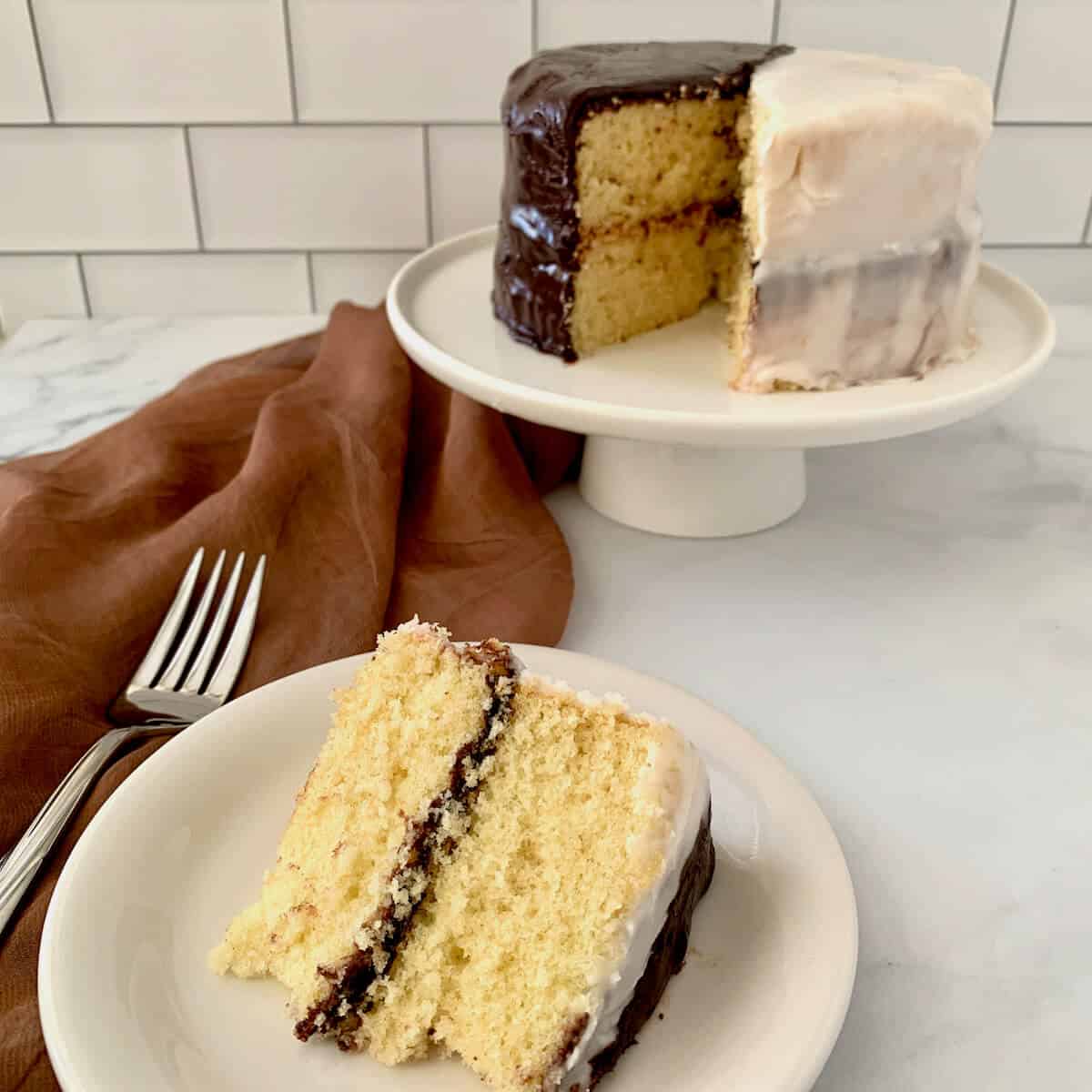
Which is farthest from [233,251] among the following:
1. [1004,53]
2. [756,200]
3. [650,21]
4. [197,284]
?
[1004,53]

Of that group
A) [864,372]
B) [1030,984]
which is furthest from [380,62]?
[1030,984]

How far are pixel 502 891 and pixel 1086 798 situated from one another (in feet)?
1.64

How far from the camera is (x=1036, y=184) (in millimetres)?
1696

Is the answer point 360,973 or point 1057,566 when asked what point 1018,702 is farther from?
point 360,973

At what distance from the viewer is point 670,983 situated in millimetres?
682

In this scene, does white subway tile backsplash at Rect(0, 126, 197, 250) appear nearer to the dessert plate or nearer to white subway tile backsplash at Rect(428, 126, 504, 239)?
white subway tile backsplash at Rect(428, 126, 504, 239)

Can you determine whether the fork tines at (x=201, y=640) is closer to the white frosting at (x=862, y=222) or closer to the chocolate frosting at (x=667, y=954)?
the chocolate frosting at (x=667, y=954)

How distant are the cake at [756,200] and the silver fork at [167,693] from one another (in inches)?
18.7

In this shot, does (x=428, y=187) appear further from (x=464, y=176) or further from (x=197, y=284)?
(x=197, y=284)

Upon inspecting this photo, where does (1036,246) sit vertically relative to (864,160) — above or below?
below

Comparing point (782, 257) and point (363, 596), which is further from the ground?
point (782, 257)

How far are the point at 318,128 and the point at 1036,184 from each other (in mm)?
1052

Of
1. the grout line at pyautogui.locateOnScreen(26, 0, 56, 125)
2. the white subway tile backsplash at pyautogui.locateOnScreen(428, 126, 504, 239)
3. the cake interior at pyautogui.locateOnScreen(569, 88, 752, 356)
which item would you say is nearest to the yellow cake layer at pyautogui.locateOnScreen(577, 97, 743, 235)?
the cake interior at pyautogui.locateOnScreen(569, 88, 752, 356)

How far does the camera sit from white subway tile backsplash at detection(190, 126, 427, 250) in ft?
5.42
